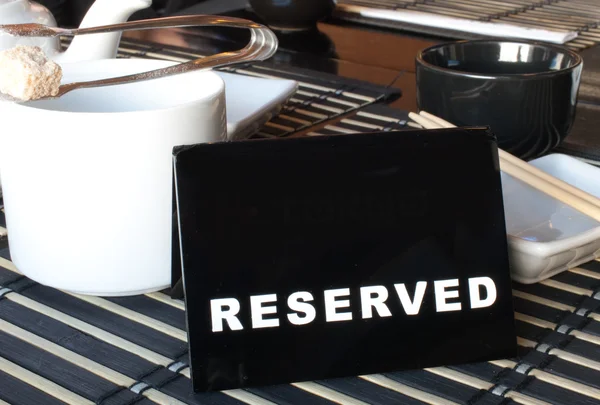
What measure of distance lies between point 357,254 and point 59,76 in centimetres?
18

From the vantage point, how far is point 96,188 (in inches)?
16.4

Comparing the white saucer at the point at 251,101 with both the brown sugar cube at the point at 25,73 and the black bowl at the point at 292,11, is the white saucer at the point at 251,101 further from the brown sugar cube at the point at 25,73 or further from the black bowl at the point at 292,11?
the black bowl at the point at 292,11

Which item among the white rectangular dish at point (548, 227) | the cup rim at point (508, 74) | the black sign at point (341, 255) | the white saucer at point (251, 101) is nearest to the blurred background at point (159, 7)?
the white saucer at point (251, 101)

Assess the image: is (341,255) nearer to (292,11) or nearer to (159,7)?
(292,11)

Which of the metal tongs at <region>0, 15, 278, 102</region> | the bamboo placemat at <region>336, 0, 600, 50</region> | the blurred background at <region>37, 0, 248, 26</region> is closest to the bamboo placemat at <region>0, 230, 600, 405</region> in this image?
the metal tongs at <region>0, 15, 278, 102</region>

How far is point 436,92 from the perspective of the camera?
62cm

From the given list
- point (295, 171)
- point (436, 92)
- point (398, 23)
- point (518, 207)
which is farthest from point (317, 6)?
point (295, 171)

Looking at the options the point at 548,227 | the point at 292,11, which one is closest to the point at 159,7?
the point at 292,11

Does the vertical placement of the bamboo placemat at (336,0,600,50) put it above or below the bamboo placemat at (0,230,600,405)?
above

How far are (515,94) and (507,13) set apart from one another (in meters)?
0.58

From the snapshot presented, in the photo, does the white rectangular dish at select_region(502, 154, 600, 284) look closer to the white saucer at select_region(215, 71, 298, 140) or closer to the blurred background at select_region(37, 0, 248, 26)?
the white saucer at select_region(215, 71, 298, 140)

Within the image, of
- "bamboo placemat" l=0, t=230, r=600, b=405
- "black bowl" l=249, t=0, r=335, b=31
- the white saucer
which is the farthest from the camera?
"black bowl" l=249, t=0, r=335, b=31

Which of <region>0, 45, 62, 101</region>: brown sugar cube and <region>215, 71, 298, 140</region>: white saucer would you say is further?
<region>215, 71, 298, 140</region>: white saucer

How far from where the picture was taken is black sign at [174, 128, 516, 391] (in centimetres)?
38
